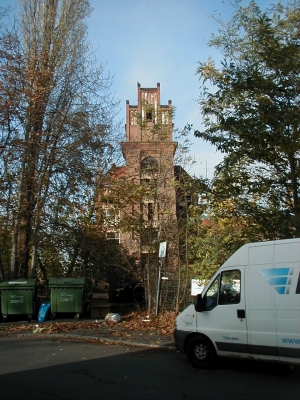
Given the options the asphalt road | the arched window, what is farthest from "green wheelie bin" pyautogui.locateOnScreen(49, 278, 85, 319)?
the arched window

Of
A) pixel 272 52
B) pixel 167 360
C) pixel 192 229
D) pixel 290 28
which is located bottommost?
pixel 167 360

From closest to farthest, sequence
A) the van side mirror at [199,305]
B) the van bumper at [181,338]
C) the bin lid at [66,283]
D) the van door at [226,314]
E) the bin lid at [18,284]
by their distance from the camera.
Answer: the van door at [226,314] < the van side mirror at [199,305] < the van bumper at [181,338] < the bin lid at [18,284] < the bin lid at [66,283]

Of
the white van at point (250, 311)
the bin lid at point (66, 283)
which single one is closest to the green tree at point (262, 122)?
the white van at point (250, 311)

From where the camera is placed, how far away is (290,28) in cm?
1103

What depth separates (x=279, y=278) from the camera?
24.5ft

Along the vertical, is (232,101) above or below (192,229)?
above

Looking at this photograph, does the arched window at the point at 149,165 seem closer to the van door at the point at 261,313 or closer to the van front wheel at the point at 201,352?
the van front wheel at the point at 201,352

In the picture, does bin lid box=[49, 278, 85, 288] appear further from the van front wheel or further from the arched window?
the van front wheel

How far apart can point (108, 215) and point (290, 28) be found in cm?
1057

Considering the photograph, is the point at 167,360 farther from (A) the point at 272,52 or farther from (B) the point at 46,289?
(B) the point at 46,289

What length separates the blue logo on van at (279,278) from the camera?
7348 mm

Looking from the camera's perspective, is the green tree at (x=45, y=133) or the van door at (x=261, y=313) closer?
the van door at (x=261, y=313)

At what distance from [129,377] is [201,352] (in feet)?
5.32

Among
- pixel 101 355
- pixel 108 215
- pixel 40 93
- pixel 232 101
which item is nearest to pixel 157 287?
pixel 108 215
